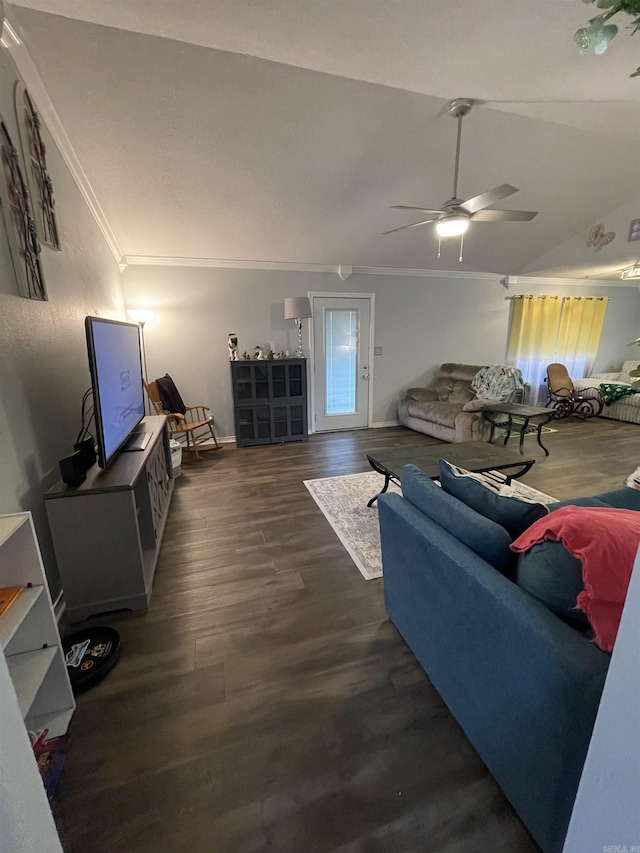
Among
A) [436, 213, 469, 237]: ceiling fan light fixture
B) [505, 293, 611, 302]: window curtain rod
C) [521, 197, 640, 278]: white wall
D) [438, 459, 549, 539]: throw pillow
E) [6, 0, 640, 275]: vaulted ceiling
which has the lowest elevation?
[438, 459, 549, 539]: throw pillow

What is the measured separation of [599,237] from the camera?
4.73m

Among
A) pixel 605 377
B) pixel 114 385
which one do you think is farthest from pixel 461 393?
pixel 114 385

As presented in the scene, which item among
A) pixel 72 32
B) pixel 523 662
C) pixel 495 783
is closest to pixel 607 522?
pixel 523 662

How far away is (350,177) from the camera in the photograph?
3.23 metres

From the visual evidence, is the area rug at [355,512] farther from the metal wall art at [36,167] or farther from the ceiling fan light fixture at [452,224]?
the metal wall art at [36,167]

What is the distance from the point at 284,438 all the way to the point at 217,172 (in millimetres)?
2974

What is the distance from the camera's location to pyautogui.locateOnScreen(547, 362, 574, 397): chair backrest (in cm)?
611

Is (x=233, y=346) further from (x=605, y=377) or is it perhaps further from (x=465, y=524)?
(x=605, y=377)

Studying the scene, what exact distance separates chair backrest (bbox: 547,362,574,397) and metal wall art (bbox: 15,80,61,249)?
22.3ft

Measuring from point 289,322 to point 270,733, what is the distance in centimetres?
442

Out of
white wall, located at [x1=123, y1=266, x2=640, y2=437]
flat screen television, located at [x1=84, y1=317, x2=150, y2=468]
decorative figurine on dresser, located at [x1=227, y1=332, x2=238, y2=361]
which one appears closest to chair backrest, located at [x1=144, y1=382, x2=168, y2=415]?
white wall, located at [x1=123, y1=266, x2=640, y2=437]

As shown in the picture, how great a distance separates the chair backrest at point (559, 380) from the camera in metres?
6.11

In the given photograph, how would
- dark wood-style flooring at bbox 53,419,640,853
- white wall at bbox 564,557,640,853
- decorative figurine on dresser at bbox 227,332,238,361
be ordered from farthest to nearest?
decorative figurine on dresser at bbox 227,332,238,361 < dark wood-style flooring at bbox 53,419,640,853 < white wall at bbox 564,557,640,853

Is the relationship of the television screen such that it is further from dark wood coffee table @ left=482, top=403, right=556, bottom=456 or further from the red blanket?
dark wood coffee table @ left=482, top=403, right=556, bottom=456
